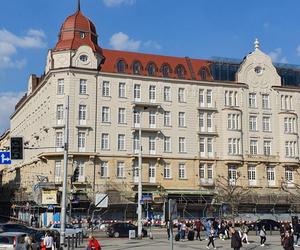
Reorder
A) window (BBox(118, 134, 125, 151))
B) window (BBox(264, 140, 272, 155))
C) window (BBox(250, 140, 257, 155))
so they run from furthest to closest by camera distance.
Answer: window (BBox(264, 140, 272, 155)) → window (BBox(250, 140, 257, 155)) → window (BBox(118, 134, 125, 151))

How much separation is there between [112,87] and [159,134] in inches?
337

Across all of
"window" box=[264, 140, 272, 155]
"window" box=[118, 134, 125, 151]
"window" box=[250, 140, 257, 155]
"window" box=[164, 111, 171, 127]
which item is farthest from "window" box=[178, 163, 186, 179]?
"window" box=[264, 140, 272, 155]

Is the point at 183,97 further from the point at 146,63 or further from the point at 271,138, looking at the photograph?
the point at 271,138

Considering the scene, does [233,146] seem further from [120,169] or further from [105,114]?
[105,114]

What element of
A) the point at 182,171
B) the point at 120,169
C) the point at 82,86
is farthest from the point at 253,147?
the point at 82,86

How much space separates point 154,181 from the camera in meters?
70.0

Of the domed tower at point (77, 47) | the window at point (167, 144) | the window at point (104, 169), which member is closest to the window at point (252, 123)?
the window at point (167, 144)

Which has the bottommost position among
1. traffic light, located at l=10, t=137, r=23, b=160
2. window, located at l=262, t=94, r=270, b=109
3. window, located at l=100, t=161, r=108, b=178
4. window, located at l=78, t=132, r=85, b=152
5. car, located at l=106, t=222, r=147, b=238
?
car, located at l=106, t=222, r=147, b=238

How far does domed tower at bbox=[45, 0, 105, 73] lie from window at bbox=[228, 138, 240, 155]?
2015 centimetres

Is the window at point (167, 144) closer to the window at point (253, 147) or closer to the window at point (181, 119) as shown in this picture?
the window at point (181, 119)

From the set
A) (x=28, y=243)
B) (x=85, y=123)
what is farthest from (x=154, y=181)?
(x=28, y=243)

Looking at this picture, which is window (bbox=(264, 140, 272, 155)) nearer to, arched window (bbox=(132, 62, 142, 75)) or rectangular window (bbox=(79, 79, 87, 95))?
arched window (bbox=(132, 62, 142, 75))

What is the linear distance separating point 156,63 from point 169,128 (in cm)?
930

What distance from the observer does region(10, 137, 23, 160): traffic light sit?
1097 inches
